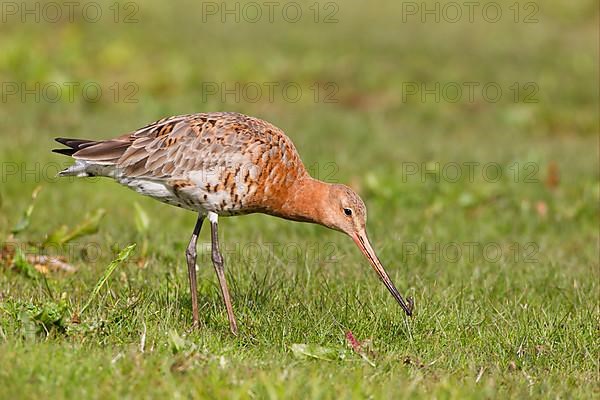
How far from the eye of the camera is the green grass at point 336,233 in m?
4.89

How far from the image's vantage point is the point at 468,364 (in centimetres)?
526

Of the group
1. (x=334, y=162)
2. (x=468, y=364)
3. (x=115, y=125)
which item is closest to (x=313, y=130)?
(x=334, y=162)

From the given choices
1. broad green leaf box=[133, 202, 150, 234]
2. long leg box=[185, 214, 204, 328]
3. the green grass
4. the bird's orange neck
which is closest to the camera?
the green grass

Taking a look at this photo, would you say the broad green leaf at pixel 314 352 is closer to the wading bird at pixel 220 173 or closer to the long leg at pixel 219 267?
the long leg at pixel 219 267

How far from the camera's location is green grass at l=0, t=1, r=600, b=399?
489 centimetres

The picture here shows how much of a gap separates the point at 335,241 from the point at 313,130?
376 cm

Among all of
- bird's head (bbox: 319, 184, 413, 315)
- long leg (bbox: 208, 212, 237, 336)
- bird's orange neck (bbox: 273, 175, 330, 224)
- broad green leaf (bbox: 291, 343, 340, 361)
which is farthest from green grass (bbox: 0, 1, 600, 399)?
bird's orange neck (bbox: 273, 175, 330, 224)

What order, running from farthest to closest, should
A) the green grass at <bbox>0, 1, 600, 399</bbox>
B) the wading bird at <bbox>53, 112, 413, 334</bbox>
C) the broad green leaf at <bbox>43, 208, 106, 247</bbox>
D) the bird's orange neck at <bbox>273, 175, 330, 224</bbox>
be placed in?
the broad green leaf at <bbox>43, 208, 106, 247</bbox> → the bird's orange neck at <bbox>273, 175, 330, 224</bbox> → the wading bird at <bbox>53, 112, 413, 334</bbox> → the green grass at <bbox>0, 1, 600, 399</bbox>

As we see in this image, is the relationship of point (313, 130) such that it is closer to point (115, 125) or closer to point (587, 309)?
point (115, 125)

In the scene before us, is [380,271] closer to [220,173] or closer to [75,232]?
[220,173]

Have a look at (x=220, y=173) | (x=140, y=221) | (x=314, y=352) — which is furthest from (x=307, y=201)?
(x=140, y=221)

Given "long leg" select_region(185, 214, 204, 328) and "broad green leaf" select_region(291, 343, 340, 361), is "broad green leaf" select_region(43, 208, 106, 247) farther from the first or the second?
"broad green leaf" select_region(291, 343, 340, 361)

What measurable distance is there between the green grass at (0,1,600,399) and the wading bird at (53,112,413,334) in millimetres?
537

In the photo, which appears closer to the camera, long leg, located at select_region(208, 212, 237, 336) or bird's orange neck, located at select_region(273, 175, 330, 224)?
long leg, located at select_region(208, 212, 237, 336)
